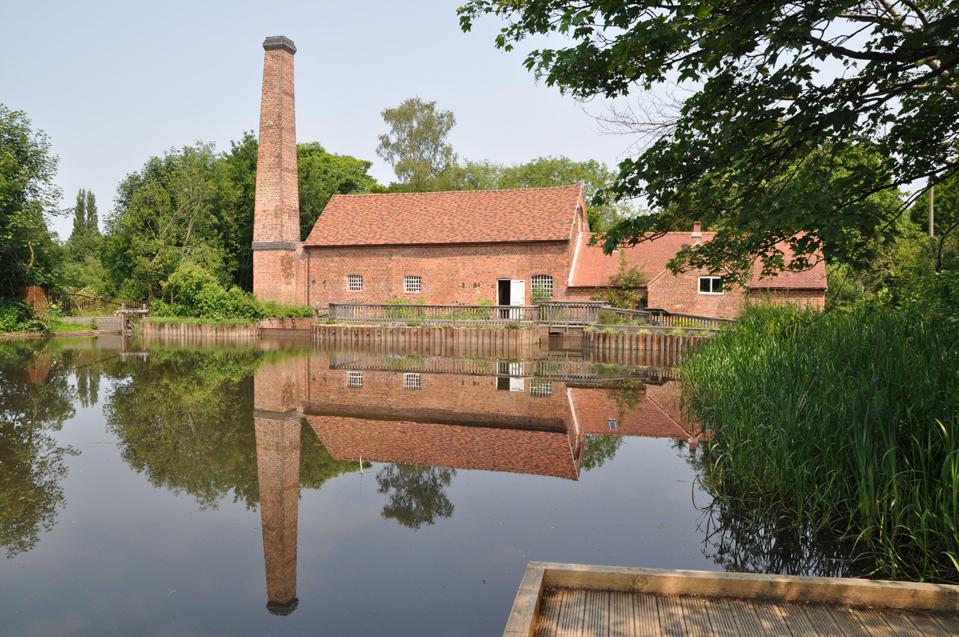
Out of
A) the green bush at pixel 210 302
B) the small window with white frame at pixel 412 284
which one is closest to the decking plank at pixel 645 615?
the green bush at pixel 210 302

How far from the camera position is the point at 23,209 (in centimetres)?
2550

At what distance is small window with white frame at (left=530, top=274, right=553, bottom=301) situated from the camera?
29250mm

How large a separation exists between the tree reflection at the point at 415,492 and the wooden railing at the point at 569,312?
57.9ft

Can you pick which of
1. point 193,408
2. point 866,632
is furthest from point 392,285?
point 866,632


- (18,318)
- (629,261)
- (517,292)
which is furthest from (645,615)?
(18,318)

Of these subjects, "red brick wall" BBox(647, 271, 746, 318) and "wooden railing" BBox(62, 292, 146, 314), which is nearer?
"red brick wall" BBox(647, 271, 746, 318)

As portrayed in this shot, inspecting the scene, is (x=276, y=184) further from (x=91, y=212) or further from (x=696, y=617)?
(x=91, y=212)

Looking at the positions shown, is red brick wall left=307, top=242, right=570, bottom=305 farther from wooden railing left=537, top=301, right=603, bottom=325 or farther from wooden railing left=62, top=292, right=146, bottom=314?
wooden railing left=62, top=292, right=146, bottom=314

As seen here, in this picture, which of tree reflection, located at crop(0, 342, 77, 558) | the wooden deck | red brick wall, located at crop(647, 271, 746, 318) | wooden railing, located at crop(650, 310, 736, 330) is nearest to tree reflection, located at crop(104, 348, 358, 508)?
tree reflection, located at crop(0, 342, 77, 558)

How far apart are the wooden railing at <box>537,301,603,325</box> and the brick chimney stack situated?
13.3 m

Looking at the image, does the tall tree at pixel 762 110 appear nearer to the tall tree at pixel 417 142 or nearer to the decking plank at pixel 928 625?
the decking plank at pixel 928 625

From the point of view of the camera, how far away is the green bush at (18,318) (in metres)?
25.5

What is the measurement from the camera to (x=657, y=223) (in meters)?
6.10

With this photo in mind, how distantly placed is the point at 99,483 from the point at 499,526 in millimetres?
4566
